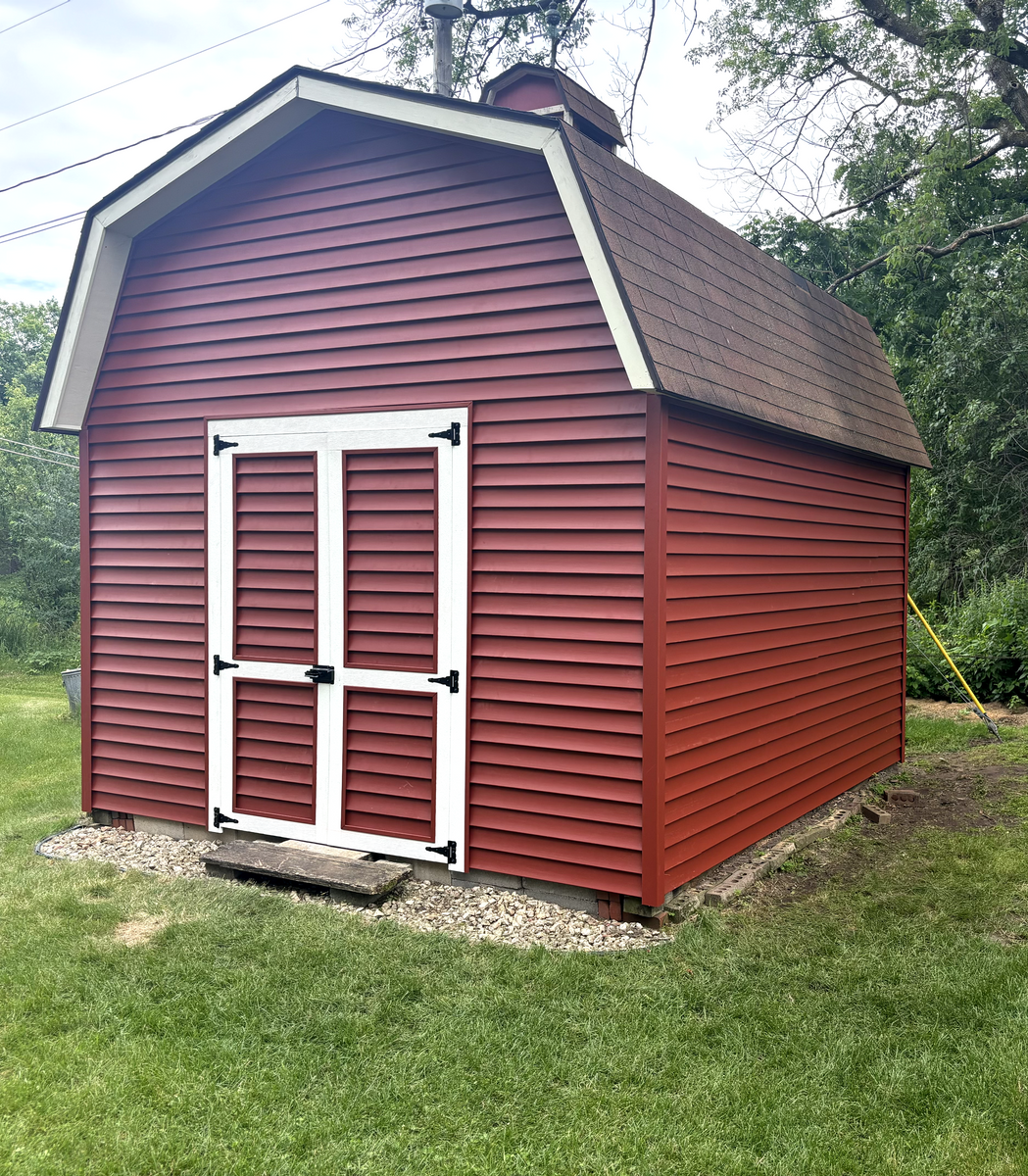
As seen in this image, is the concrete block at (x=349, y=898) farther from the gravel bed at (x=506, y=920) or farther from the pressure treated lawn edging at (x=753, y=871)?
the pressure treated lawn edging at (x=753, y=871)

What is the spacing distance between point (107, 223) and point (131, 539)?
6.45 ft

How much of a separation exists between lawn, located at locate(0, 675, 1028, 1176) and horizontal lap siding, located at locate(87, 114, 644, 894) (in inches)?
36.4

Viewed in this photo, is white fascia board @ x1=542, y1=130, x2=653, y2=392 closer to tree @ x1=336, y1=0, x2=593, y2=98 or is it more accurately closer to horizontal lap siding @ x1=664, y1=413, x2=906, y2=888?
horizontal lap siding @ x1=664, y1=413, x2=906, y2=888

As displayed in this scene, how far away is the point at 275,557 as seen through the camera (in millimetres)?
5699

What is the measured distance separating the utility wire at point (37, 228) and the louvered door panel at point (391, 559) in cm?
900

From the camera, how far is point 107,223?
5.79 meters

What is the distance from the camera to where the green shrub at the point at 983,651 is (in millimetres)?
12125

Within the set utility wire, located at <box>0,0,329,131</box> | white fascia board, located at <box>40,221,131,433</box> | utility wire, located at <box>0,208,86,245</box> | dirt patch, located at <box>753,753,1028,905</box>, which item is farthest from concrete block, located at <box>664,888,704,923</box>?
utility wire, located at <box>0,208,86,245</box>

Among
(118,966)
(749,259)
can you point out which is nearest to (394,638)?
(118,966)

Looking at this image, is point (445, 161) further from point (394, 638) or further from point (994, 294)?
point (994, 294)

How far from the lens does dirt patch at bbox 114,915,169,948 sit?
446cm

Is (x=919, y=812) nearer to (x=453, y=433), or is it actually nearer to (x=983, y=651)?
(x=453, y=433)

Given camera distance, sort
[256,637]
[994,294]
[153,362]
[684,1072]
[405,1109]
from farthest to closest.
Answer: [994,294]
[153,362]
[256,637]
[684,1072]
[405,1109]

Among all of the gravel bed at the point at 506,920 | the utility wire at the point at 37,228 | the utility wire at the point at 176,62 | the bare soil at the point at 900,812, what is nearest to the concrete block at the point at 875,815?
the bare soil at the point at 900,812
